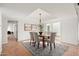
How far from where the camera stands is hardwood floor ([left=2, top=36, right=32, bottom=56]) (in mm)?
1641

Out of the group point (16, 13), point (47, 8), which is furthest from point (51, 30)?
point (16, 13)

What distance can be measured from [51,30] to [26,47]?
476 millimetres

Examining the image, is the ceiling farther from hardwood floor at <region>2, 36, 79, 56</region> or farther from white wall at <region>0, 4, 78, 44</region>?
hardwood floor at <region>2, 36, 79, 56</region>

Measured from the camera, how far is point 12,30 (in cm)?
162

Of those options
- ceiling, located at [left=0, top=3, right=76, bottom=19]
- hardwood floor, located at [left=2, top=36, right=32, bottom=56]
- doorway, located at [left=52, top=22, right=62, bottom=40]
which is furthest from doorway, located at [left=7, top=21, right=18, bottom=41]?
doorway, located at [left=52, top=22, right=62, bottom=40]

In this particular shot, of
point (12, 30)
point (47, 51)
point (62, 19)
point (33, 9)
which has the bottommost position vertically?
point (47, 51)

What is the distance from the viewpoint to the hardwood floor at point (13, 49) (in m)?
1.64

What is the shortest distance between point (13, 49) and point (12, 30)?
29 cm

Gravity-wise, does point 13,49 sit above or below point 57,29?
below

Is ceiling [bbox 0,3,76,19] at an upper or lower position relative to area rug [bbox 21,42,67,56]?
upper

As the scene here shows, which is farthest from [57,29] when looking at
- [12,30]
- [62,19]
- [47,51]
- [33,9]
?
[12,30]

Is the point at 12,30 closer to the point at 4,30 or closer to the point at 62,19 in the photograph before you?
the point at 4,30

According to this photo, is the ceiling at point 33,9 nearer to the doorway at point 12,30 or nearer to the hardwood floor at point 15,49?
the doorway at point 12,30

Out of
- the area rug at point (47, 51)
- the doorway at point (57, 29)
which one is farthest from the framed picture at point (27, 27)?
the doorway at point (57, 29)
